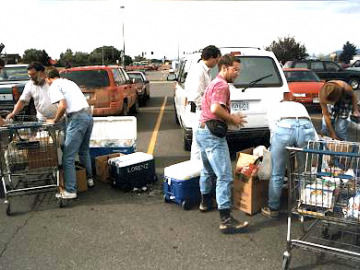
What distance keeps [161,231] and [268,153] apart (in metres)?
1.56

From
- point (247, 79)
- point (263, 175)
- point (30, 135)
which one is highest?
point (247, 79)

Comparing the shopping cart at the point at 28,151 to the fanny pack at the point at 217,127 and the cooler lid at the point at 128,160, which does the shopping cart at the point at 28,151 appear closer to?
the cooler lid at the point at 128,160

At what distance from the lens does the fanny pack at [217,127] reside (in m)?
3.96

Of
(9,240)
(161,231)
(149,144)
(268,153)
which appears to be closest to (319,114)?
(149,144)

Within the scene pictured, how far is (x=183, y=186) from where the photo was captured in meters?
4.77

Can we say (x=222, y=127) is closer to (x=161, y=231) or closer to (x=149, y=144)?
(x=161, y=231)

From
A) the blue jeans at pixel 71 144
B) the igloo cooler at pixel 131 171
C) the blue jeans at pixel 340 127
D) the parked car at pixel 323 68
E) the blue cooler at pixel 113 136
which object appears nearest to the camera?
the blue jeans at pixel 340 127

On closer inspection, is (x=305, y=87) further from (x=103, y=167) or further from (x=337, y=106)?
(x=103, y=167)

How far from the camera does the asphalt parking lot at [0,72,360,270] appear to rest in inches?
139

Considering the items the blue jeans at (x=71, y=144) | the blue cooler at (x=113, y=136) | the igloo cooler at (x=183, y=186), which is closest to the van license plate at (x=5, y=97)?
the blue cooler at (x=113, y=136)

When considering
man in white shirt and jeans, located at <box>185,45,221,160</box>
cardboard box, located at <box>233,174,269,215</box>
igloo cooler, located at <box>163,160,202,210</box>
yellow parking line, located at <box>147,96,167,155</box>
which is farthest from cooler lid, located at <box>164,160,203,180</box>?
yellow parking line, located at <box>147,96,167,155</box>

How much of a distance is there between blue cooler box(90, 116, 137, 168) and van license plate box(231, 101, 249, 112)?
1713mm

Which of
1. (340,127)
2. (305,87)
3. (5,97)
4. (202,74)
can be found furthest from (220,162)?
(305,87)

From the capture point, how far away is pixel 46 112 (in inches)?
230
